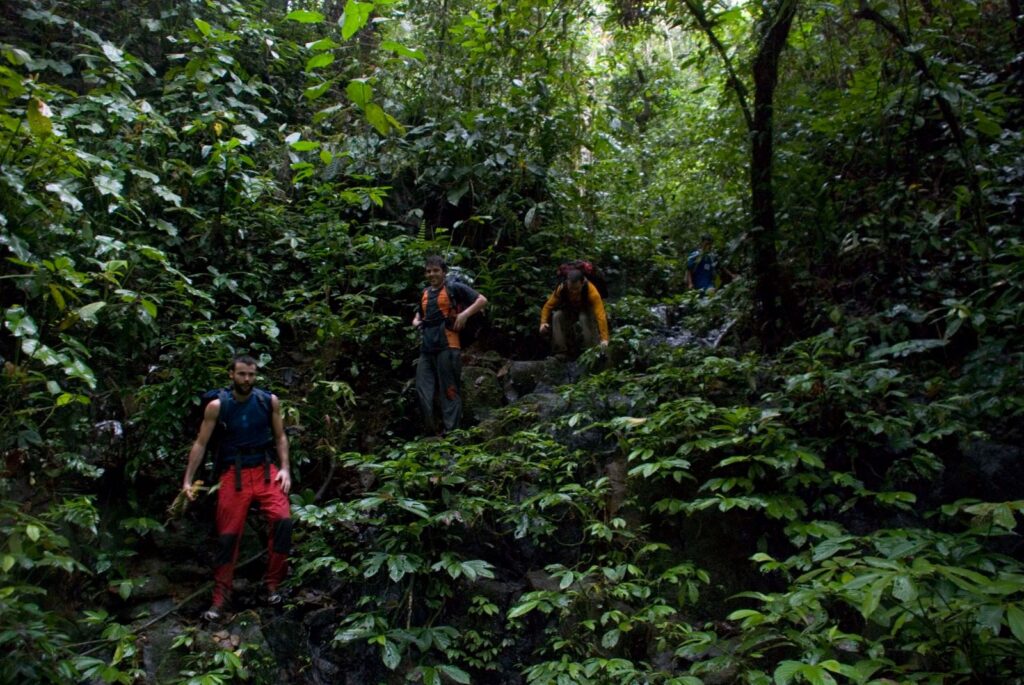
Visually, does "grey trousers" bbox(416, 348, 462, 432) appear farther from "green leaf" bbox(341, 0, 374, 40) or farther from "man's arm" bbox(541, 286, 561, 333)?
"green leaf" bbox(341, 0, 374, 40)

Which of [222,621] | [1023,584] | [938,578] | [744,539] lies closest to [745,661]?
[938,578]

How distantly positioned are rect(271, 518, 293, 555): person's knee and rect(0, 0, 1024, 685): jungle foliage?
242mm

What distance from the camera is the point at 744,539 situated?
528 cm

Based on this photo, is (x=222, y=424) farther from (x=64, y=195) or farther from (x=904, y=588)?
(x=904, y=588)

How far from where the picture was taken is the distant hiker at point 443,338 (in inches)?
281

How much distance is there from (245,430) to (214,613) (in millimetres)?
1429

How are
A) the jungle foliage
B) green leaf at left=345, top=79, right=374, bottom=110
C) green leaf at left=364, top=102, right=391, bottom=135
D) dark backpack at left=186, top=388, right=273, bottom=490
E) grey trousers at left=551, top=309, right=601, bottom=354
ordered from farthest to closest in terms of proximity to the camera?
grey trousers at left=551, top=309, right=601, bottom=354, dark backpack at left=186, top=388, right=273, bottom=490, the jungle foliage, green leaf at left=364, top=102, right=391, bottom=135, green leaf at left=345, top=79, right=374, bottom=110

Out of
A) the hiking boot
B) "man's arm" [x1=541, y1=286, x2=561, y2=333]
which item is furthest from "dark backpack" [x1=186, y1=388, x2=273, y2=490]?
"man's arm" [x1=541, y1=286, x2=561, y2=333]

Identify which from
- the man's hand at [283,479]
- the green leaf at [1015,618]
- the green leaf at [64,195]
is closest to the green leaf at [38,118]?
the green leaf at [64,195]

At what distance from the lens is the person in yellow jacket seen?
777 cm

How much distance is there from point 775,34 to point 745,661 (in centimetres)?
590

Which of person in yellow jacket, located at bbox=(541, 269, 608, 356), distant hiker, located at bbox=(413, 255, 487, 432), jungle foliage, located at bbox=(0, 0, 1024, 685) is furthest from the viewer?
person in yellow jacket, located at bbox=(541, 269, 608, 356)

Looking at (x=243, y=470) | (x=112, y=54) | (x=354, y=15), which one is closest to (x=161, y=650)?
(x=243, y=470)

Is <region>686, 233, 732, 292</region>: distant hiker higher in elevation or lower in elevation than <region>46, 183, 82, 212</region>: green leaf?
lower
